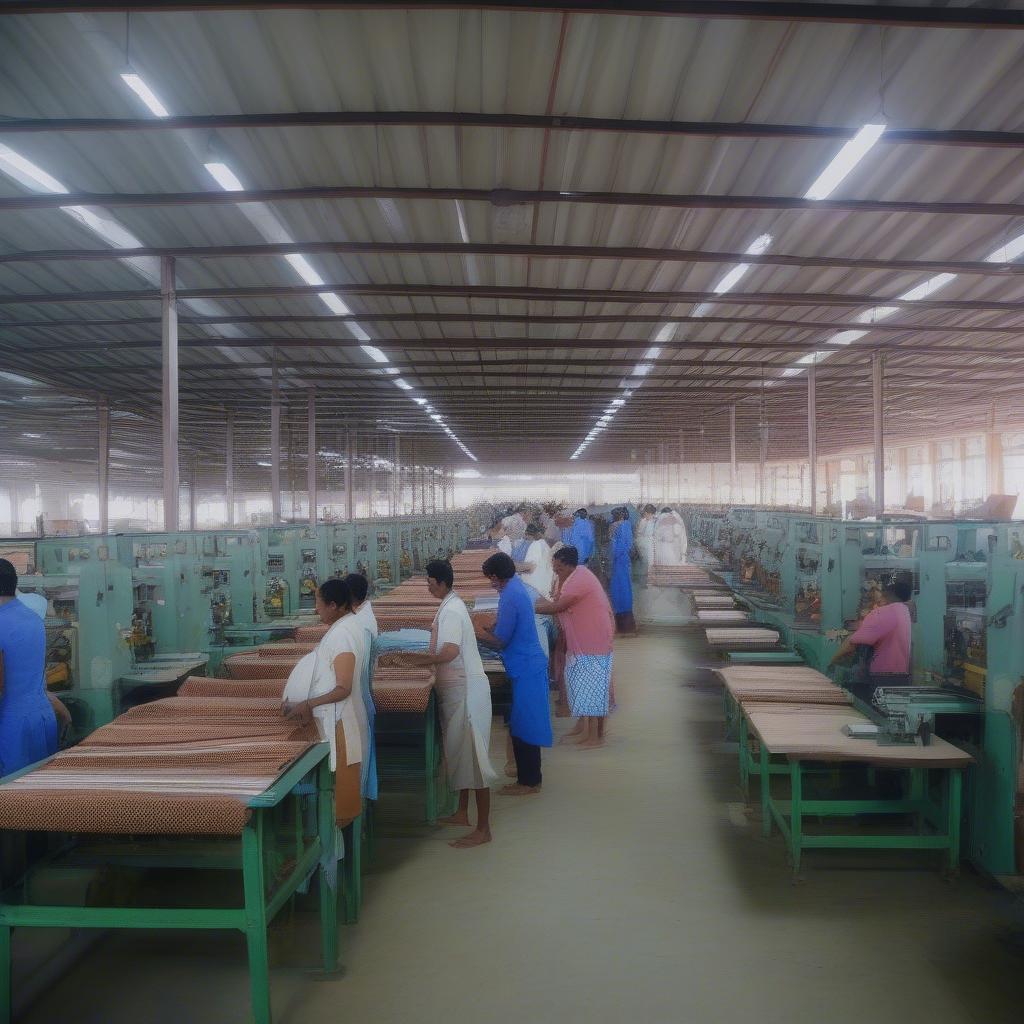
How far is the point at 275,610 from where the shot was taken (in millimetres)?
9750

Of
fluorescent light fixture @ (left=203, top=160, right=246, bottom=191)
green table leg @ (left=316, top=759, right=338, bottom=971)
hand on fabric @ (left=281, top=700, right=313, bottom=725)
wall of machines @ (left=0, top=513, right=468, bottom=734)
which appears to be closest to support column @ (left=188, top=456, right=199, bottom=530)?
wall of machines @ (left=0, top=513, right=468, bottom=734)

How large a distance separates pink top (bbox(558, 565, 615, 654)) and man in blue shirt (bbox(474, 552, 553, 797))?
4.09 feet

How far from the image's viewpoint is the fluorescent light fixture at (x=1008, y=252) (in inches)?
360

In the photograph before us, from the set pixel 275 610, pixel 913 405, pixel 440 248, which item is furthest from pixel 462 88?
pixel 913 405

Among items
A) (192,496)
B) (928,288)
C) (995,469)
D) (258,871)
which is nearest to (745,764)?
(258,871)

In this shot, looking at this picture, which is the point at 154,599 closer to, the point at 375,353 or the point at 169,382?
the point at 169,382

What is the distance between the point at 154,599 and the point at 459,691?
10.6 feet

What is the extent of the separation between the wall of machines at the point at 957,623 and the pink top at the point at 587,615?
1957 mm

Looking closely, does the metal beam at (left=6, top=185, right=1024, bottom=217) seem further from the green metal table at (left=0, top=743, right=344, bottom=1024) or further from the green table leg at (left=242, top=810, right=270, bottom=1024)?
the green table leg at (left=242, top=810, right=270, bottom=1024)

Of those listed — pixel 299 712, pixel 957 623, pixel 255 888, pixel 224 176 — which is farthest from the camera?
pixel 224 176

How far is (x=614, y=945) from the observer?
12.8ft

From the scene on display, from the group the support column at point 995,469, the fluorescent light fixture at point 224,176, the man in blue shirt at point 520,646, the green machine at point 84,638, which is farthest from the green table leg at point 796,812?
the support column at point 995,469

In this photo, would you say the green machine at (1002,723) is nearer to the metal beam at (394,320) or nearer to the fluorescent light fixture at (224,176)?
the fluorescent light fixture at (224,176)

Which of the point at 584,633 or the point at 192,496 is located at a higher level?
the point at 192,496
